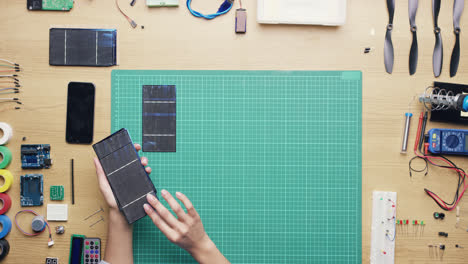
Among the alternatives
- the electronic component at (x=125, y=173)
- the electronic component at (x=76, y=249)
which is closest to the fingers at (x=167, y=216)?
the electronic component at (x=125, y=173)

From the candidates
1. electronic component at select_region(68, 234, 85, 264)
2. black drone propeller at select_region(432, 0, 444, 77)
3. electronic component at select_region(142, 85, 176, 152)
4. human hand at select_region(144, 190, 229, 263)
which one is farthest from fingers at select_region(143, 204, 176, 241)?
black drone propeller at select_region(432, 0, 444, 77)

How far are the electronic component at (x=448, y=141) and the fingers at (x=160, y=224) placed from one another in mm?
1212

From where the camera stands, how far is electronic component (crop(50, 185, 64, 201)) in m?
1.36

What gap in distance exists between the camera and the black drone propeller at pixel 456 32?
1.36 metres

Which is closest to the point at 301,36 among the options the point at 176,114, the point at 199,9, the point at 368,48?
the point at 368,48

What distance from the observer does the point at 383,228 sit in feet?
4.44

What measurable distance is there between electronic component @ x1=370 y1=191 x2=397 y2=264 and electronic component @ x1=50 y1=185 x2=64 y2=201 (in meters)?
1.46

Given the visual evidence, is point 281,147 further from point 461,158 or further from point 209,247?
point 461,158

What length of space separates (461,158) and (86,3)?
192 centimetres

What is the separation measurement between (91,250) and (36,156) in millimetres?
506

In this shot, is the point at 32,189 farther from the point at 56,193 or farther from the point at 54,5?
the point at 54,5

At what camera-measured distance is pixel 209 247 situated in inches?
46.3

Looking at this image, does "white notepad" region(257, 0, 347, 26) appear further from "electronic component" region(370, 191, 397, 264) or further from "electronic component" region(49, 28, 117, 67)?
"electronic component" region(370, 191, 397, 264)

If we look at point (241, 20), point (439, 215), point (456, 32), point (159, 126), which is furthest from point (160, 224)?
point (456, 32)
